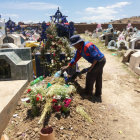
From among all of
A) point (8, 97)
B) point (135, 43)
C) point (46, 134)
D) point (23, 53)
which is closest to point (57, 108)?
point (46, 134)

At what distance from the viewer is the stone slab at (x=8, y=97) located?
106 inches

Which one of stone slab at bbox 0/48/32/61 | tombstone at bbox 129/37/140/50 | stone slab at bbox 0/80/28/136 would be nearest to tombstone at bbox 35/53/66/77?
stone slab at bbox 0/48/32/61

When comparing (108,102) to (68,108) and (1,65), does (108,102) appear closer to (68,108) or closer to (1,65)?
(68,108)

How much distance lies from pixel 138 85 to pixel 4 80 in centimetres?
419

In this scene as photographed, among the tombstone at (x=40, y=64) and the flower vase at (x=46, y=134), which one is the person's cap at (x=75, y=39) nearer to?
the tombstone at (x=40, y=64)

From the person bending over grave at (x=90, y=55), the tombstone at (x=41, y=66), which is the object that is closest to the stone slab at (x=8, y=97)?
the tombstone at (x=41, y=66)

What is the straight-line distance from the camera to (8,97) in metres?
3.09

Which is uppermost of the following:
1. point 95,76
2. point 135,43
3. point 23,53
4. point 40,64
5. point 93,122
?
point 135,43

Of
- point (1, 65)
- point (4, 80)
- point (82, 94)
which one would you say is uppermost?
point (1, 65)

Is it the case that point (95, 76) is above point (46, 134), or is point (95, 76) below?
above

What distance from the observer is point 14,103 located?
315 centimetres

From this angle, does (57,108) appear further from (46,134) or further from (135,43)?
(135,43)

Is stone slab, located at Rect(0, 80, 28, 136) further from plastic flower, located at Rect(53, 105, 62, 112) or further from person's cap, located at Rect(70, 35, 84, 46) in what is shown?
person's cap, located at Rect(70, 35, 84, 46)

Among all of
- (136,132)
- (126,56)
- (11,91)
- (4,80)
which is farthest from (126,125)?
(126,56)
